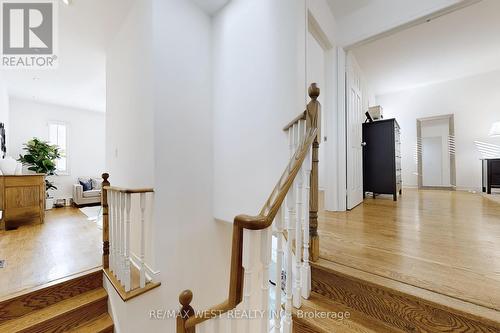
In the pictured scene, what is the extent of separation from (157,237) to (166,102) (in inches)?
54.8

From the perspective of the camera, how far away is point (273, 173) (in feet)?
6.76

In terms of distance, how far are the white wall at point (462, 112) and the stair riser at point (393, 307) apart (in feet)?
18.6

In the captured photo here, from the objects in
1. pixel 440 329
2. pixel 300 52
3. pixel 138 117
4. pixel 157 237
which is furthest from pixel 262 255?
pixel 138 117

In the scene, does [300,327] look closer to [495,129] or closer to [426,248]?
[426,248]

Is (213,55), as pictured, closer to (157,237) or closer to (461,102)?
(157,237)

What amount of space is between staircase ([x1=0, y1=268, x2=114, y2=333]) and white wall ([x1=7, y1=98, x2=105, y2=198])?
17.0ft

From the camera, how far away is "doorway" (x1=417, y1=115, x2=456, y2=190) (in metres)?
5.02

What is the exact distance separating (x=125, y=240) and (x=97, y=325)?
0.86m

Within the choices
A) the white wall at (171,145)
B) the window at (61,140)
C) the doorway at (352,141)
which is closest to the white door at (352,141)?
the doorway at (352,141)

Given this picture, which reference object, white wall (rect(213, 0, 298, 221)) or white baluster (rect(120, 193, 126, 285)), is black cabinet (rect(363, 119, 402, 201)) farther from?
white baluster (rect(120, 193, 126, 285))

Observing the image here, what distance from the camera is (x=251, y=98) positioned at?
89.8 inches

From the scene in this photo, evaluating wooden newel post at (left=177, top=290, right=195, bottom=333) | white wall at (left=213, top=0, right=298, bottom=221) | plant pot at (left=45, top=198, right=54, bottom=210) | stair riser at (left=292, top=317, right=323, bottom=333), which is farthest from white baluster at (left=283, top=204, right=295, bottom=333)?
plant pot at (left=45, top=198, right=54, bottom=210)

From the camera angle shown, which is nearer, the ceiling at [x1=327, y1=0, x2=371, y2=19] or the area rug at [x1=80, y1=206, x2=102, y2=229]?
the ceiling at [x1=327, y1=0, x2=371, y2=19]

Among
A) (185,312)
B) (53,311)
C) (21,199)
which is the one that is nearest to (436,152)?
(185,312)
